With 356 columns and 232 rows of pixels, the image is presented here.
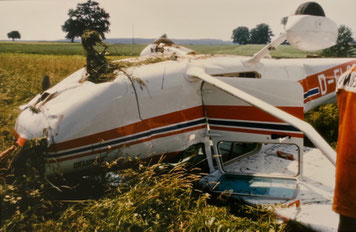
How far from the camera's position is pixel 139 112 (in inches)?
141

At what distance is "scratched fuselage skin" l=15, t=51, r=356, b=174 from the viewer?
3211mm

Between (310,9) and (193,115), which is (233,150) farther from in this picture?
(310,9)

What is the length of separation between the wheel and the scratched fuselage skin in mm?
1126

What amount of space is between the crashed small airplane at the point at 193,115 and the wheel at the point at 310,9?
2 centimetres

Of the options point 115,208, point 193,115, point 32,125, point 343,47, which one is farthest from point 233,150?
point 343,47

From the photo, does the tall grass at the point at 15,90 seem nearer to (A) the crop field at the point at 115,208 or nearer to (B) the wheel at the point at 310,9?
(A) the crop field at the point at 115,208

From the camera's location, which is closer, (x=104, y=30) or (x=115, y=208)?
(x=115, y=208)

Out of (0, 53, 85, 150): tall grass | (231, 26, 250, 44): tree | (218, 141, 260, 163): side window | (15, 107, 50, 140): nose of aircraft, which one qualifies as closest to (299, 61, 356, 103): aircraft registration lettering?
(218, 141, 260, 163): side window

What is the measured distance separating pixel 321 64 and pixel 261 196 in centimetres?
367

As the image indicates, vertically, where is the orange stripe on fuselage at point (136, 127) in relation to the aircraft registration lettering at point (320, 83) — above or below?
below

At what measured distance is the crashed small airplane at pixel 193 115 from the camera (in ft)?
10.7

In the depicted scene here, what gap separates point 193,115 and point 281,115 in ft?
4.60

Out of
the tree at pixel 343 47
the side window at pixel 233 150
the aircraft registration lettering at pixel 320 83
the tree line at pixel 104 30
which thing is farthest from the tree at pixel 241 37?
the side window at pixel 233 150

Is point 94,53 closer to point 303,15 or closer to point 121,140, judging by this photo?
point 121,140
